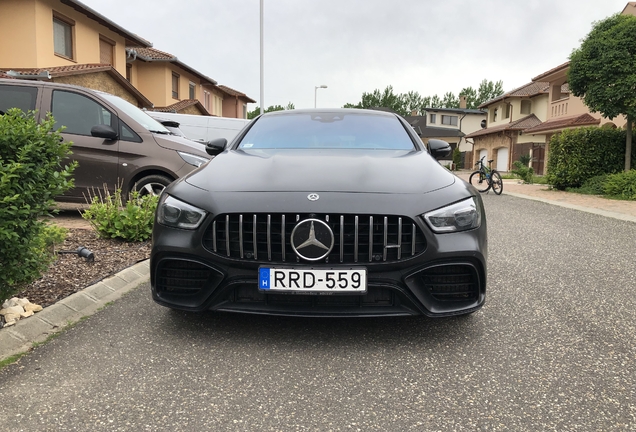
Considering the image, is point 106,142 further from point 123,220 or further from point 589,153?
point 589,153

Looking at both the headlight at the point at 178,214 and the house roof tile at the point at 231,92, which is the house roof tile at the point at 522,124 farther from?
the headlight at the point at 178,214

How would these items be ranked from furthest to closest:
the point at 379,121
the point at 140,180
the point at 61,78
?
the point at 61,78 < the point at 140,180 < the point at 379,121

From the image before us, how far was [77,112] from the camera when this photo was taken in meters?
6.47

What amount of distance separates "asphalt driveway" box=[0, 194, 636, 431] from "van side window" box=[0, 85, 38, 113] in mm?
4198

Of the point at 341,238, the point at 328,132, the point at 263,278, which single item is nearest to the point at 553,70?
the point at 328,132

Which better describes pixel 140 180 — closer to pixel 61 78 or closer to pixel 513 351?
pixel 513 351

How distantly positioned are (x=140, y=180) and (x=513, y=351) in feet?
16.1

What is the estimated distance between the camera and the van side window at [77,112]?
639 centimetres

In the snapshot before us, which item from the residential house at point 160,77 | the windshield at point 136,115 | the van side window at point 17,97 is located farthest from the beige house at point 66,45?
the windshield at point 136,115

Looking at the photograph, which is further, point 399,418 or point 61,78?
point 61,78

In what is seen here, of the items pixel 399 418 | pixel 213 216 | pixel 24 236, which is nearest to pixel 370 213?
Answer: pixel 213 216

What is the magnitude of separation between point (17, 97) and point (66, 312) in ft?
14.9

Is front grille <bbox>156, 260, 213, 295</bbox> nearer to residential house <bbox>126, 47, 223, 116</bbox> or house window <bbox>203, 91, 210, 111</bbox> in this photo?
residential house <bbox>126, 47, 223, 116</bbox>

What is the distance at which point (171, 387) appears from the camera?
2.27 meters
